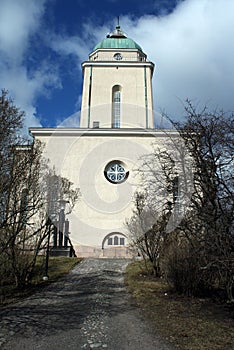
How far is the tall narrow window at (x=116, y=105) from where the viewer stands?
2636 centimetres

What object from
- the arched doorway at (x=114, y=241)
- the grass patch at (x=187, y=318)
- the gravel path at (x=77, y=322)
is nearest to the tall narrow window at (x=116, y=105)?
the arched doorway at (x=114, y=241)

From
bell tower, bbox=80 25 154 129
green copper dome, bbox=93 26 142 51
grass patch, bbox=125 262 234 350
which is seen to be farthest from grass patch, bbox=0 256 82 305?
green copper dome, bbox=93 26 142 51

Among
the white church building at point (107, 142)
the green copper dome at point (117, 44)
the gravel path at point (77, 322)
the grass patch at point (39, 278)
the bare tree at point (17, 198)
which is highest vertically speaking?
the green copper dome at point (117, 44)

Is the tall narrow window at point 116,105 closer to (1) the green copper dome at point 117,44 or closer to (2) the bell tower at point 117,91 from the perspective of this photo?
(2) the bell tower at point 117,91

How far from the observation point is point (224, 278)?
6453 mm

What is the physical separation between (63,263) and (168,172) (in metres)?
7.96

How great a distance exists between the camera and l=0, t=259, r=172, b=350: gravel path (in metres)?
4.73

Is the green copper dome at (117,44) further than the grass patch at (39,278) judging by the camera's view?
Yes

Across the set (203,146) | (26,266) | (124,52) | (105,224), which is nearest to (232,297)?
(203,146)

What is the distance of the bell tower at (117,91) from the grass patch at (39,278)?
14.4 meters

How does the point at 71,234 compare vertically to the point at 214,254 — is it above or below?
above

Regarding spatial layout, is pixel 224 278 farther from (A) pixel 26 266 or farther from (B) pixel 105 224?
(B) pixel 105 224

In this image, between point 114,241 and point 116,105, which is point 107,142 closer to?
point 116,105

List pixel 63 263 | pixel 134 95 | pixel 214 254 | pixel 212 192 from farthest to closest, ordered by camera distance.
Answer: pixel 134 95 → pixel 63 263 → pixel 212 192 → pixel 214 254
